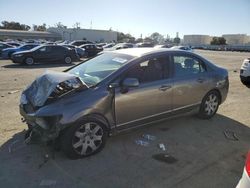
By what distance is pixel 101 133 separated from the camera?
412 centimetres

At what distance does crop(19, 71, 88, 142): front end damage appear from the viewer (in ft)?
12.1

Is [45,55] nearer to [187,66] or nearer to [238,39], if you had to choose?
[187,66]

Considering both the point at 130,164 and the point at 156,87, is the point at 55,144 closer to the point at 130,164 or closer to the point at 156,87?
the point at 130,164

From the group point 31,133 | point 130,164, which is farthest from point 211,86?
point 31,133

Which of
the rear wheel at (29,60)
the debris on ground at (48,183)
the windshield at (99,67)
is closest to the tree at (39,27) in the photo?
the rear wheel at (29,60)

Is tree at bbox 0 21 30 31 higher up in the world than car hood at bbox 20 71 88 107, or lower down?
higher up

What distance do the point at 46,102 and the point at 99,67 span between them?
1.40m

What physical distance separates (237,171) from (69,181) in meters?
2.33

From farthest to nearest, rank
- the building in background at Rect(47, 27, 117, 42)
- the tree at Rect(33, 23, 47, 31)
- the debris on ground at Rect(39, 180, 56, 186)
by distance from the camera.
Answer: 1. the tree at Rect(33, 23, 47, 31)
2. the building in background at Rect(47, 27, 117, 42)
3. the debris on ground at Rect(39, 180, 56, 186)

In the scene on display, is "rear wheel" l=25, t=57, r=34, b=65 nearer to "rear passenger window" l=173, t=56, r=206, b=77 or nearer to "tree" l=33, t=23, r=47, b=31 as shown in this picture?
"rear passenger window" l=173, t=56, r=206, b=77

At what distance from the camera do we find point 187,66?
5.38 meters

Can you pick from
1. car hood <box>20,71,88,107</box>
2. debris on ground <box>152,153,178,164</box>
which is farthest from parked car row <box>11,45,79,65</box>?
debris on ground <box>152,153,178,164</box>

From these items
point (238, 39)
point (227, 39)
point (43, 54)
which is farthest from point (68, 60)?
point (227, 39)

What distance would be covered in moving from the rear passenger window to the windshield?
1.04m
